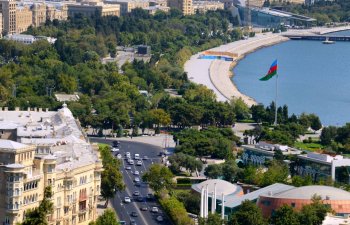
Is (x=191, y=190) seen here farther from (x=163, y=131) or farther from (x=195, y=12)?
(x=195, y=12)

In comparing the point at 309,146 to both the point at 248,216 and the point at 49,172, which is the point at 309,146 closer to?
the point at 248,216

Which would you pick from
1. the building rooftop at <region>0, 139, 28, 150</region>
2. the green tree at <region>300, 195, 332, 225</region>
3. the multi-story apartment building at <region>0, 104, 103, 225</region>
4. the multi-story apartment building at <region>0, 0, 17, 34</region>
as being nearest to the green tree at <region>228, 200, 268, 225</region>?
the green tree at <region>300, 195, 332, 225</region>

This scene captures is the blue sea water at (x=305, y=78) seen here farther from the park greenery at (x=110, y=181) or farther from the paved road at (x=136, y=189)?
the park greenery at (x=110, y=181)

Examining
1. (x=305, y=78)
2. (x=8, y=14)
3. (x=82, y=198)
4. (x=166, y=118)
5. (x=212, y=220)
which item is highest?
(x=8, y=14)

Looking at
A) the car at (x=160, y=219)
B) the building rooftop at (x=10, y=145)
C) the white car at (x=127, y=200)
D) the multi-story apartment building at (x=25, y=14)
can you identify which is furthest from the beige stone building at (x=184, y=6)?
the building rooftop at (x=10, y=145)

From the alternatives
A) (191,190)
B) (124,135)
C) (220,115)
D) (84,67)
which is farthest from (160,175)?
(84,67)

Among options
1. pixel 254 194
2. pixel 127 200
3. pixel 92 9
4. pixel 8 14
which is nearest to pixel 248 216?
pixel 254 194

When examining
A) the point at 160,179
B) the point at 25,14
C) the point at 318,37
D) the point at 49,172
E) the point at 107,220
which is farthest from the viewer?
the point at 318,37
